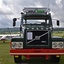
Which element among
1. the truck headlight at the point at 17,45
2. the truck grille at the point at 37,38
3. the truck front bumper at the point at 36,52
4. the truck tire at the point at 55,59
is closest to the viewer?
the truck front bumper at the point at 36,52

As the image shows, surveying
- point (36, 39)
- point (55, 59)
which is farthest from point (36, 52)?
point (55, 59)

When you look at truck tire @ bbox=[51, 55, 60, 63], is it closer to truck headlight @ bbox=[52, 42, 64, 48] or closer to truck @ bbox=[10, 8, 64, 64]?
truck @ bbox=[10, 8, 64, 64]

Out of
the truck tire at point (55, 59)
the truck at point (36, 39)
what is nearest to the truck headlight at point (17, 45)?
the truck at point (36, 39)

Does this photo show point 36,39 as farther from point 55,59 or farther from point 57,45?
point 55,59

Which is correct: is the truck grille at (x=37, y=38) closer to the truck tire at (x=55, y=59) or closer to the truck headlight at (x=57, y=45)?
the truck headlight at (x=57, y=45)

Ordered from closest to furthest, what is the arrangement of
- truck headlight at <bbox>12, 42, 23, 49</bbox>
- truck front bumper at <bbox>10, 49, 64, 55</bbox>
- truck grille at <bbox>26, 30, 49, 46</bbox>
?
truck front bumper at <bbox>10, 49, 64, 55</bbox> < truck headlight at <bbox>12, 42, 23, 49</bbox> < truck grille at <bbox>26, 30, 49, 46</bbox>

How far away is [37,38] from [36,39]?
0.07 m

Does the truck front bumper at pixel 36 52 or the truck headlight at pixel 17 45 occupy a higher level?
the truck headlight at pixel 17 45

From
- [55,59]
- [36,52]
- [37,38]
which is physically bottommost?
[55,59]

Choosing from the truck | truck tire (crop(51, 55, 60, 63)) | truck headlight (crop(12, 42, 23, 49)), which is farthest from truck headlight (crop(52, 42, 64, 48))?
truck headlight (crop(12, 42, 23, 49))

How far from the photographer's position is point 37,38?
12602mm

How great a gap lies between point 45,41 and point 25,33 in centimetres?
112

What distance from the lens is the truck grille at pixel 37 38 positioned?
1253cm

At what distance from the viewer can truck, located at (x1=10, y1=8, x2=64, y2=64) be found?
11992 mm
